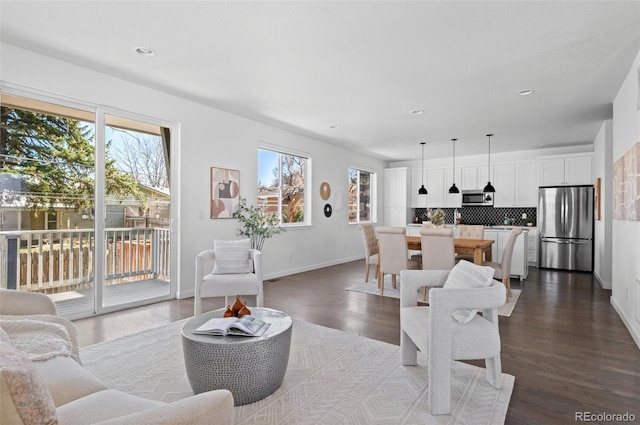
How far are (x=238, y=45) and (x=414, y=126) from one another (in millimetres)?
3659

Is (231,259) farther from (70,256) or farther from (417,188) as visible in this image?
(417,188)

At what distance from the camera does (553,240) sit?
271 inches

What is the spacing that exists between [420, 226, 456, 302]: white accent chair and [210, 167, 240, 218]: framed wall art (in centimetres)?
273

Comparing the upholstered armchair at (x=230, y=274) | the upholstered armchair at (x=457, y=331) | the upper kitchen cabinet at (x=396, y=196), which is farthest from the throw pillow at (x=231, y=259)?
the upper kitchen cabinet at (x=396, y=196)

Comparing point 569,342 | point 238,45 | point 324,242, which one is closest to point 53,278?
point 238,45

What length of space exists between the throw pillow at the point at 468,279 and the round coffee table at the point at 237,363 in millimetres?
1171

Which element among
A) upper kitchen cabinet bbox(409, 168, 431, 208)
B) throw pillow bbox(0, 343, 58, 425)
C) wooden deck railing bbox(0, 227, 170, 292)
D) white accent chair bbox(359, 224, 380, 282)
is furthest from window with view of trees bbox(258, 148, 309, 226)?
throw pillow bbox(0, 343, 58, 425)

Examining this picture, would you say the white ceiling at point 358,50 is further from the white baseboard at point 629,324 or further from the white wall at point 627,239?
the white baseboard at point 629,324

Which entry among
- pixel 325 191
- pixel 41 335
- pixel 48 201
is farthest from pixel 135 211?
pixel 325 191

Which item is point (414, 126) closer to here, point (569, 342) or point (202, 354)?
point (569, 342)

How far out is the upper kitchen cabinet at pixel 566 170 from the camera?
6.78 m

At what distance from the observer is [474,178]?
837 centimetres

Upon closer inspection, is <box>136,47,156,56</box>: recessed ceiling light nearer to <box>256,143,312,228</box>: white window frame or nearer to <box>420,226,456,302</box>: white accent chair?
<box>256,143,312,228</box>: white window frame

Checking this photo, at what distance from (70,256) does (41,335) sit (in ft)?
9.26
